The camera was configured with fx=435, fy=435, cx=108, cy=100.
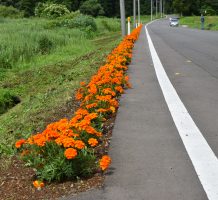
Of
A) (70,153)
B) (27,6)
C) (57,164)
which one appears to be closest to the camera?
(70,153)

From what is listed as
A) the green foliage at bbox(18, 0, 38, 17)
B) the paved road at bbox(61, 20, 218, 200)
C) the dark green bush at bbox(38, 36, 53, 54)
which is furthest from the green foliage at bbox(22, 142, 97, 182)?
the green foliage at bbox(18, 0, 38, 17)

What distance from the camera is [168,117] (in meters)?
6.33

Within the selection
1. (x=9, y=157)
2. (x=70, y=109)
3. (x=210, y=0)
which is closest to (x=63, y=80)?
(x=70, y=109)

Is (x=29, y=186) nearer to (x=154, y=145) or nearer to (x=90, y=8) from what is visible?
(x=154, y=145)

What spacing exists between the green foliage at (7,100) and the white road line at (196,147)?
473 centimetres

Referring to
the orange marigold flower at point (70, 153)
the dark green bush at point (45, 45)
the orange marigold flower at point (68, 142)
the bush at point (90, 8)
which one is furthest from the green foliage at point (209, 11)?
the orange marigold flower at point (70, 153)

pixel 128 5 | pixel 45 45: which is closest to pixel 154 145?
pixel 45 45

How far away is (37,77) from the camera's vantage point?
48.0ft

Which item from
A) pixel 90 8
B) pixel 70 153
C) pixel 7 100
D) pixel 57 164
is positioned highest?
pixel 70 153

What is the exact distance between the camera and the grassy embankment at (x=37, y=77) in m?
7.32

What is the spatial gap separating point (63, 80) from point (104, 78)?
4891mm

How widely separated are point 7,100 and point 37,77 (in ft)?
11.6

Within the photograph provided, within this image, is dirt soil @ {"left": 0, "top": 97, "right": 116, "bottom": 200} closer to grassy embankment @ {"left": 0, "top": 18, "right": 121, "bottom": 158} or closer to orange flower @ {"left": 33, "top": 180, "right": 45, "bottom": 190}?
orange flower @ {"left": 33, "top": 180, "right": 45, "bottom": 190}

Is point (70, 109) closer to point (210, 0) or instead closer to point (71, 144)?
point (71, 144)
